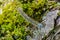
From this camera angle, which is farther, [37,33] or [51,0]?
[51,0]

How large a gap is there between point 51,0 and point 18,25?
0.47 m

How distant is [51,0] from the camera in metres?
1.95

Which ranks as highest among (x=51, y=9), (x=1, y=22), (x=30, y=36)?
(x=51, y=9)

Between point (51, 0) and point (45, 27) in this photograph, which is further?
point (51, 0)

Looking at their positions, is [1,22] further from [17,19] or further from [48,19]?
[48,19]

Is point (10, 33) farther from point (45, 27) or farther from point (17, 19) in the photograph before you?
point (45, 27)

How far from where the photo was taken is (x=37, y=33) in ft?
5.60

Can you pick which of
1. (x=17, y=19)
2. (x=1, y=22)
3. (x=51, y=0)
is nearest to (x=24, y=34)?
(x=17, y=19)

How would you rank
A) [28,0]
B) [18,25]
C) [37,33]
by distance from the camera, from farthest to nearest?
1. [28,0]
2. [18,25]
3. [37,33]

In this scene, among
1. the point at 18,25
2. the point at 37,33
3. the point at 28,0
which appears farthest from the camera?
the point at 28,0

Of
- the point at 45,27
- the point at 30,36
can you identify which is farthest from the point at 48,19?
the point at 30,36

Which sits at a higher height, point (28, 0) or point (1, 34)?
point (28, 0)

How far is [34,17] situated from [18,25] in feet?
0.64

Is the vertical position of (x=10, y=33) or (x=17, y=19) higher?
(x=17, y=19)
